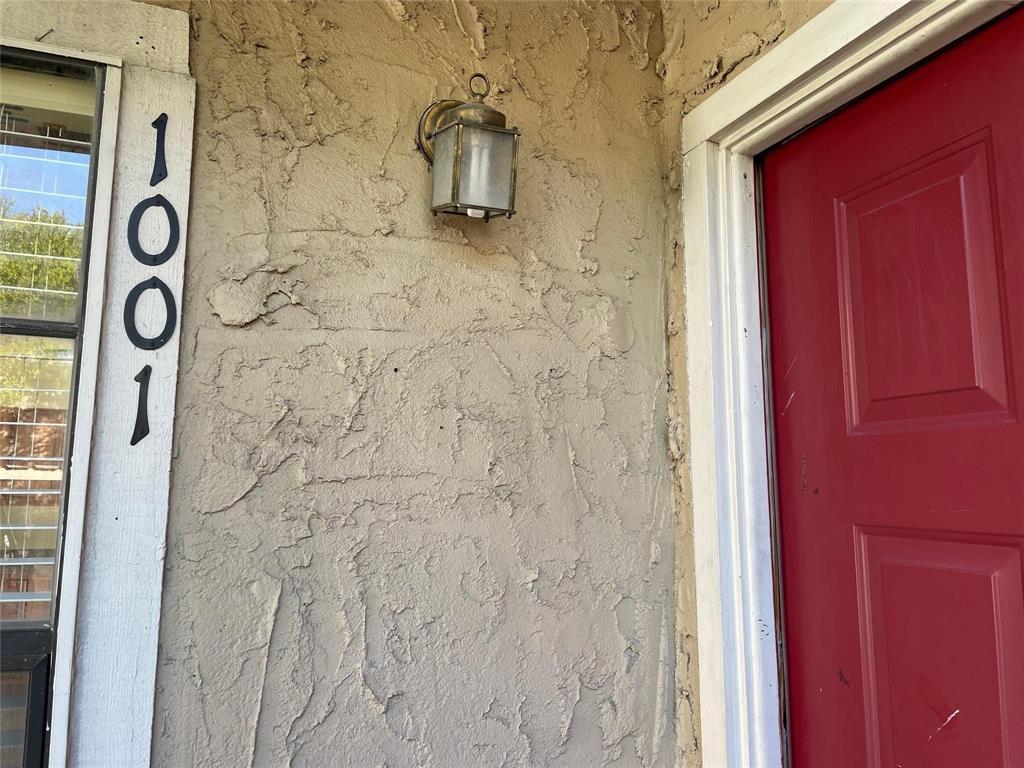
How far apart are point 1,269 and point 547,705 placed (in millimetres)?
1305

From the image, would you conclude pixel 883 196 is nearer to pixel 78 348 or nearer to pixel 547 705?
pixel 547 705

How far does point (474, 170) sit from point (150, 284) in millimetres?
632

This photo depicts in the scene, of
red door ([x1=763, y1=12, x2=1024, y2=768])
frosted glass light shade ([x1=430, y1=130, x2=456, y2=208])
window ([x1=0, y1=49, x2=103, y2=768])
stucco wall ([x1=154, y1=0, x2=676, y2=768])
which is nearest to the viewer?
red door ([x1=763, y1=12, x2=1024, y2=768])

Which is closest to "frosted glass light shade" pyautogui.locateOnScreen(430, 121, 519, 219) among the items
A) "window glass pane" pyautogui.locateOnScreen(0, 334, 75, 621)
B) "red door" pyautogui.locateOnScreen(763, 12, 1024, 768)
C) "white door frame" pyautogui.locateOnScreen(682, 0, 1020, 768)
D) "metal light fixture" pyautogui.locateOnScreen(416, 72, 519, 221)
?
"metal light fixture" pyautogui.locateOnScreen(416, 72, 519, 221)

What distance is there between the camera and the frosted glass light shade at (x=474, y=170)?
4.73 feet

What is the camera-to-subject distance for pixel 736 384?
5.03 feet

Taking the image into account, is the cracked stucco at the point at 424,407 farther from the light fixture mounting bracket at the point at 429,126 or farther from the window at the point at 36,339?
the window at the point at 36,339

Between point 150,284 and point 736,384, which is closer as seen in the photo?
point 150,284

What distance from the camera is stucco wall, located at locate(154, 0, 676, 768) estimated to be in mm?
1345

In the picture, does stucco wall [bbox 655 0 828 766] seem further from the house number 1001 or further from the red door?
the house number 1001

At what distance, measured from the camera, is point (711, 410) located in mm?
1531

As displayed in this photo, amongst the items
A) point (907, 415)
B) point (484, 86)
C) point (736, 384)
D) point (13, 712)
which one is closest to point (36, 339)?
point (13, 712)

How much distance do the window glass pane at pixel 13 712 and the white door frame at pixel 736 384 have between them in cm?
123

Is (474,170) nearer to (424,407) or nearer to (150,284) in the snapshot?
(424,407)
